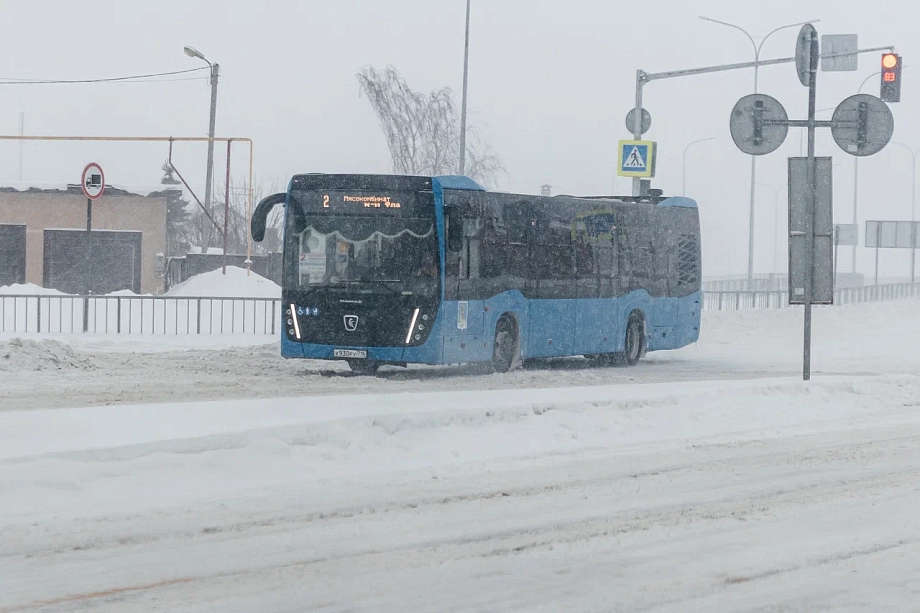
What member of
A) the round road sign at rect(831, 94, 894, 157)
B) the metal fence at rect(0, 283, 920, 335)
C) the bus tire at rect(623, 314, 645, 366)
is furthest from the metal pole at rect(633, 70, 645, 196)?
the round road sign at rect(831, 94, 894, 157)

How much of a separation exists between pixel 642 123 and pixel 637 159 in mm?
1848

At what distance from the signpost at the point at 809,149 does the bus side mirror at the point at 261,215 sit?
6.53 m

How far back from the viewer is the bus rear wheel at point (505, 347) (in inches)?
837

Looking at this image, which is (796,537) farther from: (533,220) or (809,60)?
(533,220)

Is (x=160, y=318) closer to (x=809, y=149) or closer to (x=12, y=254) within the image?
(x=12, y=254)

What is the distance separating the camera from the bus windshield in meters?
19.8

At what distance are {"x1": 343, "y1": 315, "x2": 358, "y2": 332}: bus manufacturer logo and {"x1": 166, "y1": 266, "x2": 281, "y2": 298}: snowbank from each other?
17.8 meters

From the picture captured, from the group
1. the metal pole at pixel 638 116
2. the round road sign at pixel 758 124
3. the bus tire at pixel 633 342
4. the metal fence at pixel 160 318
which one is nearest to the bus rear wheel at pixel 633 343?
the bus tire at pixel 633 342

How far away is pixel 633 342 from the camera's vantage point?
25.2 meters

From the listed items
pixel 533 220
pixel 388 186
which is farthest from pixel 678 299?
pixel 388 186

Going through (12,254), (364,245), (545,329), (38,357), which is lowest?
(38,357)

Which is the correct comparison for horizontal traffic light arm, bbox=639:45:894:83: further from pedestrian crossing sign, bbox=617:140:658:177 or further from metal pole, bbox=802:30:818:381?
metal pole, bbox=802:30:818:381

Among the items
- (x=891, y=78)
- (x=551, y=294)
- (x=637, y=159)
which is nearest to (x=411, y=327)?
(x=551, y=294)

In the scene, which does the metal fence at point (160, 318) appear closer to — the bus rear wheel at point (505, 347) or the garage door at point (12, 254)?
the bus rear wheel at point (505, 347)
